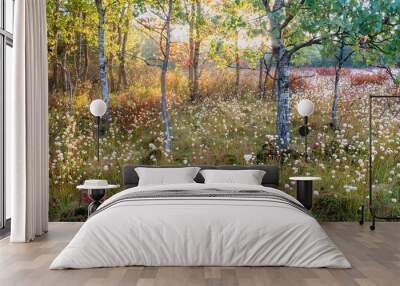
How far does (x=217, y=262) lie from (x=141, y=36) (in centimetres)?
405

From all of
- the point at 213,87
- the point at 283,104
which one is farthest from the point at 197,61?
the point at 283,104

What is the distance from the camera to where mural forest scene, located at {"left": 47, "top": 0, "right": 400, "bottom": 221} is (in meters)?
7.46

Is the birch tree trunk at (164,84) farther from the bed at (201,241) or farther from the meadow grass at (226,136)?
the bed at (201,241)

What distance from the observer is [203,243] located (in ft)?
14.6

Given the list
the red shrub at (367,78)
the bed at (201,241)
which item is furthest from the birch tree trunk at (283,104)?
the bed at (201,241)

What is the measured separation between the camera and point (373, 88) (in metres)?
7.56

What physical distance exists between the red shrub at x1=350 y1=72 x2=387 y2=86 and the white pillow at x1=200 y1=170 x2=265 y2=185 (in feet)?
6.28

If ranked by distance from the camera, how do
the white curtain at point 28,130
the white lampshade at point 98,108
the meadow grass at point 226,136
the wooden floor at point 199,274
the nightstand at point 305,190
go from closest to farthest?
the wooden floor at point 199,274 < the white curtain at point 28,130 < the nightstand at point 305,190 < the white lampshade at point 98,108 < the meadow grass at point 226,136

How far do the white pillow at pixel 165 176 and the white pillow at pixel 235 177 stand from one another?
9.0 inches

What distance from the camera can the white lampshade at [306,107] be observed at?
7.14 meters

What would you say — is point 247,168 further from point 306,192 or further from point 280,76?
point 280,76

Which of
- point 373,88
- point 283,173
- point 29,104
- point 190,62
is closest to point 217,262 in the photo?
point 29,104

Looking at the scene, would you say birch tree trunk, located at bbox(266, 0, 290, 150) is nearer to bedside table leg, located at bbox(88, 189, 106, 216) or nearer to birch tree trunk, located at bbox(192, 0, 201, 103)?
birch tree trunk, located at bbox(192, 0, 201, 103)

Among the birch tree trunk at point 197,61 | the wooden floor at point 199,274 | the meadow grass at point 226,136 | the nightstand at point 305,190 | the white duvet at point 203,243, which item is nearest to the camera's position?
the wooden floor at point 199,274
